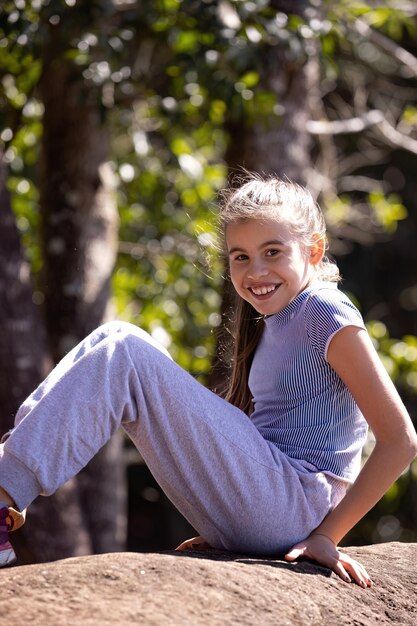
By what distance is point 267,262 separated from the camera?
2.85m

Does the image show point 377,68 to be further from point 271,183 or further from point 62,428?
point 62,428

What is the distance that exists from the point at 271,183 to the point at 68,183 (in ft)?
6.78

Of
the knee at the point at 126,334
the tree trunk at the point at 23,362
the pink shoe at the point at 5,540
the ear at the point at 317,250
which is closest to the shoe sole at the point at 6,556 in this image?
the pink shoe at the point at 5,540

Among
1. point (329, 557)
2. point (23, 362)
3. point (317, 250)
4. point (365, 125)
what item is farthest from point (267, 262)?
point (365, 125)

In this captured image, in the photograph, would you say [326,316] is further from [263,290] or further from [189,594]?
[189,594]

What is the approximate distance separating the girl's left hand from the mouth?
645 millimetres

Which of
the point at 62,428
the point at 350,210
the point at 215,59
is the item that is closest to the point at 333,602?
the point at 62,428

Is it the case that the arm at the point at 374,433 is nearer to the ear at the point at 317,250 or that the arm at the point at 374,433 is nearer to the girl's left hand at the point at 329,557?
the girl's left hand at the point at 329,557

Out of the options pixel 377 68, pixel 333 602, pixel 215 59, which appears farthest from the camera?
pixel 377 68

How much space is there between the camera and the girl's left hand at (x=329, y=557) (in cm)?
259

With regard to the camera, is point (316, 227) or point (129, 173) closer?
point (316, 227)

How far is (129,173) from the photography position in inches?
217

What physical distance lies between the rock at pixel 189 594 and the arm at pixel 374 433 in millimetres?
106

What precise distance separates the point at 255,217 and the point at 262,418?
1.76 ft
